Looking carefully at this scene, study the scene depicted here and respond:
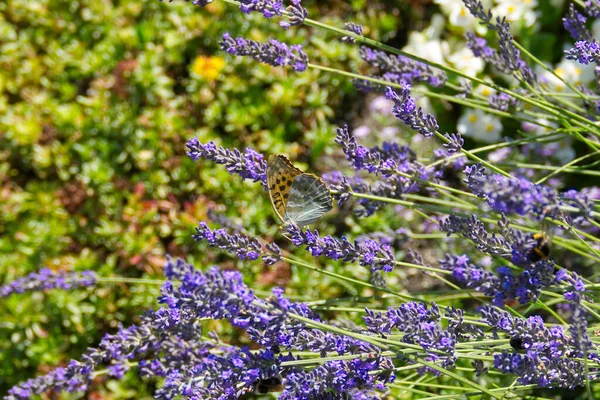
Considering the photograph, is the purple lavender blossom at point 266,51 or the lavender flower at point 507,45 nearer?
the lavender flower at point 507,45

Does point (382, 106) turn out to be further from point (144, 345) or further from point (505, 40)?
point (144, 345)

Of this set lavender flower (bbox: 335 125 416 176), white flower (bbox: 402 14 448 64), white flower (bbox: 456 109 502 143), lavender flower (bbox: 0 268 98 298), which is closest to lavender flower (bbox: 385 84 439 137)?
lavender flower (bbox: 335 125 416 176)

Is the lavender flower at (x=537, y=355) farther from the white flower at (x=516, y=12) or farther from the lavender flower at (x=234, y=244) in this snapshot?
the white flower at (x=516, y=12)

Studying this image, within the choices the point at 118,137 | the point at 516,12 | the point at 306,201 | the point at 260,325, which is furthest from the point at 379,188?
the point at 118,137

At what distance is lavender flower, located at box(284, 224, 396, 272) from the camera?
4.78ft

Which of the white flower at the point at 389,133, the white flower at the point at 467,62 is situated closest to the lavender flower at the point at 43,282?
the white flower at the point at 389,133

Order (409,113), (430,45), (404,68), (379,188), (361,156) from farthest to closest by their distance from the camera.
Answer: (430,45) → (404,68) → (379,188) → (361,156) → (409,113)

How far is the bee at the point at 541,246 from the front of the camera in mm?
1268

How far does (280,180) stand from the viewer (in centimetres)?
169

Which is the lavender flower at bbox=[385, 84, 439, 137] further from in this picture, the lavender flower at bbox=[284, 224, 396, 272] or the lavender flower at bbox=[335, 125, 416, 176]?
the lavender flower at bbox=[284, 224, 396, 272]

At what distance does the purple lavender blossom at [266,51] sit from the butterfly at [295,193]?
10.9 inches

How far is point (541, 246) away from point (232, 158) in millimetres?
717

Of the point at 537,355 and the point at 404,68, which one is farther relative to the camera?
the point at 404,68

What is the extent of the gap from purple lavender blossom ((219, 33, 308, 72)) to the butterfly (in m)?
0.28
